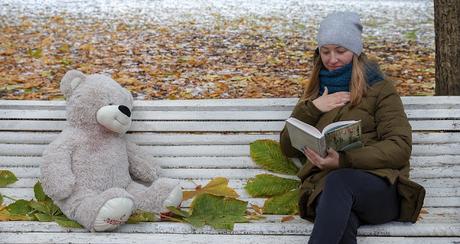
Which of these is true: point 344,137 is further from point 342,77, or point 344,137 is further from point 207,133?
point 207,133

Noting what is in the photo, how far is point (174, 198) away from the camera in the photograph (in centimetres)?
342

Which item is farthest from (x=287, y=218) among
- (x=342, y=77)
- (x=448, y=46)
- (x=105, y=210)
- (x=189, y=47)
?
(x=189, y=47)

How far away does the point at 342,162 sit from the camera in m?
3.18

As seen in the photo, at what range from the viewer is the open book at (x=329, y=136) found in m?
2.97

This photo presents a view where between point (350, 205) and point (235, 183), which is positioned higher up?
point (350, 205)

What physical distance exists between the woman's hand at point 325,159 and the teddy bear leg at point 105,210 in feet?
2.86

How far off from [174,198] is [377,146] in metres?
1.04

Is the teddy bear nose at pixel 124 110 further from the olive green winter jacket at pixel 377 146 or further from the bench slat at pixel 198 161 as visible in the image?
the olive green winter jacket at pixel 377 146

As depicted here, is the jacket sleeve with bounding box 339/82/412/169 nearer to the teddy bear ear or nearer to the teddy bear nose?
the teddy bear nose

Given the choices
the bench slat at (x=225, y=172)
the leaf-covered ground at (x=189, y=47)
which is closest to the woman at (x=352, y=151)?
the bench slat at (x=225, y=172)

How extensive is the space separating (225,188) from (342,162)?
793mm

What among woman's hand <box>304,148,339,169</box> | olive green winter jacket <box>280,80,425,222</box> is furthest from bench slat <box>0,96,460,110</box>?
woman's hand <box>304,148,339,169</box>

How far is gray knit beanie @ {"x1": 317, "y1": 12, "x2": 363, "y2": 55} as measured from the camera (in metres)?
3.38

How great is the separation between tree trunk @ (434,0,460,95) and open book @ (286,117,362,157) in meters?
2.07
